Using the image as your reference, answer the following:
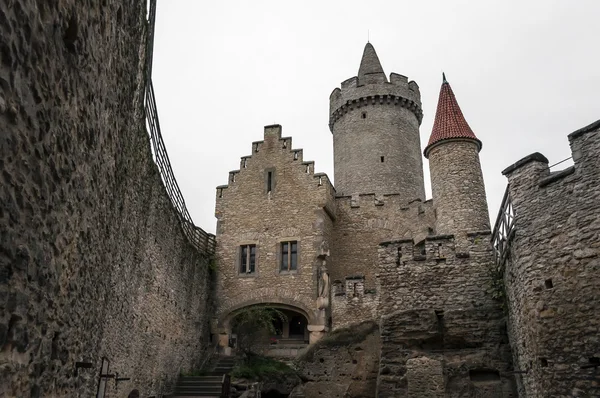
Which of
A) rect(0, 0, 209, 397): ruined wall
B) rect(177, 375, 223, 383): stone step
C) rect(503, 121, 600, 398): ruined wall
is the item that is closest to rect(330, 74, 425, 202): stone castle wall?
rect(177, 375, 223, 383): stone step

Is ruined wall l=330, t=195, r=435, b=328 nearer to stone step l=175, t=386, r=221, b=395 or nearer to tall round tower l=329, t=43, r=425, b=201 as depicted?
tall round tower l=329, t=43, r=425, b=201

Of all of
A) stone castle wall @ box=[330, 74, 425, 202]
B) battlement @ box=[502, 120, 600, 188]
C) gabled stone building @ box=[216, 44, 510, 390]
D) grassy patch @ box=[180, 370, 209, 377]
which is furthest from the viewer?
stone castle wall @ box=[330, 74, 425, 202]

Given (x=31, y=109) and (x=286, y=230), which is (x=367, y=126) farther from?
(x=31, y=109)

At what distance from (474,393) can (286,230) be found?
1135 cm

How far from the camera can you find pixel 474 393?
35.8 ft

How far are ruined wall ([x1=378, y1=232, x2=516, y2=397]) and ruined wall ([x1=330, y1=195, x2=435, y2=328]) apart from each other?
7338mm

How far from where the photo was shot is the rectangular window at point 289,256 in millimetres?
20562

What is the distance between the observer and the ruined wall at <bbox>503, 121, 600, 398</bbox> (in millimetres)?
7422

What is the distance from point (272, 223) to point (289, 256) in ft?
5.25

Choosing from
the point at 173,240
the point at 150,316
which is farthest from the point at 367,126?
the point at 150,316

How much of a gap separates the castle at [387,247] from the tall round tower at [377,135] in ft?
0.21

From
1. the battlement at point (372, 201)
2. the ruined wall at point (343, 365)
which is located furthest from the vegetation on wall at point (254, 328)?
the battlement at point (372, 201)

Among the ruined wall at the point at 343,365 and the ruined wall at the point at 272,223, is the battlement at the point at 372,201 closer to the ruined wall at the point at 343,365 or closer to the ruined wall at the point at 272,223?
the ruined wall at the point at 272,223

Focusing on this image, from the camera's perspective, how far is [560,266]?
798cm
